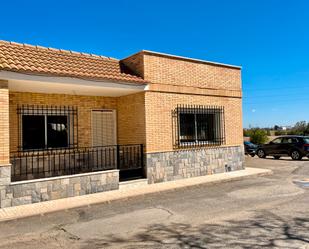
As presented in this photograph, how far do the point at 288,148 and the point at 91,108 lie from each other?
45.8ft

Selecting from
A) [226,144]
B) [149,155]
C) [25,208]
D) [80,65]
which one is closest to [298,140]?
[226,144]

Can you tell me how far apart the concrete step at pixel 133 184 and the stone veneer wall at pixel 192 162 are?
0.26 metres

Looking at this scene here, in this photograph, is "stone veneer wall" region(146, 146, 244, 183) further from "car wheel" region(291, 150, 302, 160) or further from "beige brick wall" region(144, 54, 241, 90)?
"car wheel" region(291, 150, 302, 160)

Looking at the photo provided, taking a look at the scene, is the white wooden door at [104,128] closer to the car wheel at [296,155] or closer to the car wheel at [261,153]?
the car wheel at [296,155]

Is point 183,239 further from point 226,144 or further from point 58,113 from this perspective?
point 226,144

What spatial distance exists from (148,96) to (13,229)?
19.1 ft

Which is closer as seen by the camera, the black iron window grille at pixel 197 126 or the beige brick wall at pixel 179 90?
the beige brick wall at pixel 179 90

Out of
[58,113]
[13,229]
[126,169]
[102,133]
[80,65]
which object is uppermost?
[80,65]

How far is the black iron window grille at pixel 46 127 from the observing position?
917cm

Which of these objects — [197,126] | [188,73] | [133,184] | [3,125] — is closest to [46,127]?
[3,125]

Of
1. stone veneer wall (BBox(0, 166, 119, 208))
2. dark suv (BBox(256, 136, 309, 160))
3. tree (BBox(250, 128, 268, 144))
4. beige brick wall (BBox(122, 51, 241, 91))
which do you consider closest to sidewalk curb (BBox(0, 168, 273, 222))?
stone veneer wall (BBox(0, 166, 119, 208))

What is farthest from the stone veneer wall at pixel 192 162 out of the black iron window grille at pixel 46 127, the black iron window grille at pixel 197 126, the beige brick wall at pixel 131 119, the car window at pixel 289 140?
the car window at pixel 289 140

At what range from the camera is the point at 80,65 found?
929 cm

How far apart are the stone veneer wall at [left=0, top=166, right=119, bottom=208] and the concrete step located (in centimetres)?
27
